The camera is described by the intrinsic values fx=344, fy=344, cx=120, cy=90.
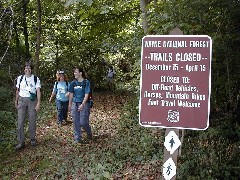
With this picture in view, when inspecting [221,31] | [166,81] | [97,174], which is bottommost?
[97,174]

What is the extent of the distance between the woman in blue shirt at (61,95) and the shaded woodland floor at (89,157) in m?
0.78

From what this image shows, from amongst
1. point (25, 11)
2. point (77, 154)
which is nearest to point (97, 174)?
point (77, 154)

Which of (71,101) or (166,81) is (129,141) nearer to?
(71,101)

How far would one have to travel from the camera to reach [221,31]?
6684 millimetres

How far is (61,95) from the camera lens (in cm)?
1171

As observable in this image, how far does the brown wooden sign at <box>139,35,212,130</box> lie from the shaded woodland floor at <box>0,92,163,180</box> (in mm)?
2777

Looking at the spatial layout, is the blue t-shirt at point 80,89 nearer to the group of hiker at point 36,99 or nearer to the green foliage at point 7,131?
the group of hiker at point 36,99

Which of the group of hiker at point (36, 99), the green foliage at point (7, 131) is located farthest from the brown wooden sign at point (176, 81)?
the green foliage at point (7, 131)

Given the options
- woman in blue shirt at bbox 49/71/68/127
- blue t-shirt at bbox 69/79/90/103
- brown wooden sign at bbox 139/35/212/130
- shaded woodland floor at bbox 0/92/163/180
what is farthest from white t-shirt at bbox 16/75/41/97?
brown wooden sign at bbox 139/35/212/130

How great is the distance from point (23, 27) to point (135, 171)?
1426cm

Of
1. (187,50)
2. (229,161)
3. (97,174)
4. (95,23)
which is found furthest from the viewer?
(95,23)

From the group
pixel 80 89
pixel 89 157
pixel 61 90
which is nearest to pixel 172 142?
pixel 89 157

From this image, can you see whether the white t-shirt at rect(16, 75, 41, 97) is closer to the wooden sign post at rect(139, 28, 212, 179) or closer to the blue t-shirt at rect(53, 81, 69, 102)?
the blue t-shirt at rect(53, 81, 69, 102)

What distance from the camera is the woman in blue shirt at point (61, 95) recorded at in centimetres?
1153
